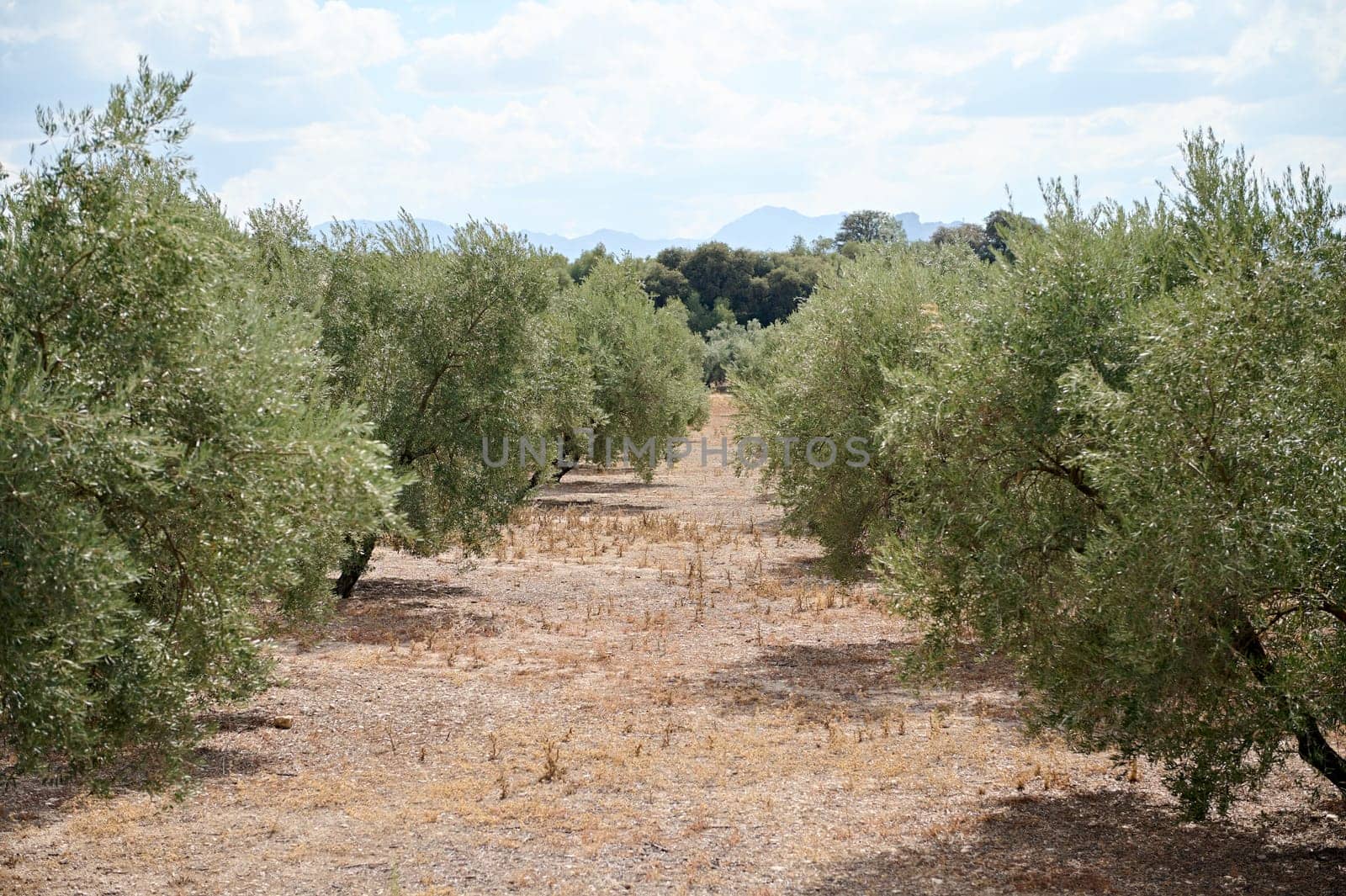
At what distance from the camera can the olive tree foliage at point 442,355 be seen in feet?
57.0

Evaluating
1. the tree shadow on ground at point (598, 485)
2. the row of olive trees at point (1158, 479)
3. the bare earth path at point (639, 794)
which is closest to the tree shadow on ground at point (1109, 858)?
the bare earth path at point (639, 794)

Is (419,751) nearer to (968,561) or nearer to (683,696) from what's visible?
(683,696)

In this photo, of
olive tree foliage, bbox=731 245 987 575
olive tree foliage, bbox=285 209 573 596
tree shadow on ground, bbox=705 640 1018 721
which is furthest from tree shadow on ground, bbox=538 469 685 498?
tree shadow on ground, bbox=705 640 1018 721

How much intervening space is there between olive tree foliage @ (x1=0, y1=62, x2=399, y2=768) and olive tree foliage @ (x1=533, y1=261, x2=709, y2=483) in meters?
27.3

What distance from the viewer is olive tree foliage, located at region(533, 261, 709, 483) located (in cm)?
3559

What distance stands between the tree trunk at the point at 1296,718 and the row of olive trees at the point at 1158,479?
0.05 feet

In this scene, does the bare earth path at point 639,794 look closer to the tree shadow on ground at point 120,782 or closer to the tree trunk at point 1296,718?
the tree shadow on ground at point 120,782

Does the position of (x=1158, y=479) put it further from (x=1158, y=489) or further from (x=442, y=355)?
(x=442, y=355)

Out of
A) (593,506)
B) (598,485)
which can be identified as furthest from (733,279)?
(593,506)

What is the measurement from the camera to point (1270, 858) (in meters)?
7.80

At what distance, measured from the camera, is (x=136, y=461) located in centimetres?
525

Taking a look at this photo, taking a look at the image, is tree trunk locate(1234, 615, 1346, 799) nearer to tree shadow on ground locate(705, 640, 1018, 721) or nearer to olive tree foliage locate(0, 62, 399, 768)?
tree shadow on ground locate(705, 640, 1018, 721)

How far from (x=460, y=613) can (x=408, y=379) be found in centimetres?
370

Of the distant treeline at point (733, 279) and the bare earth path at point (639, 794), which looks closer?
the bare earth path at point (639, 794)
